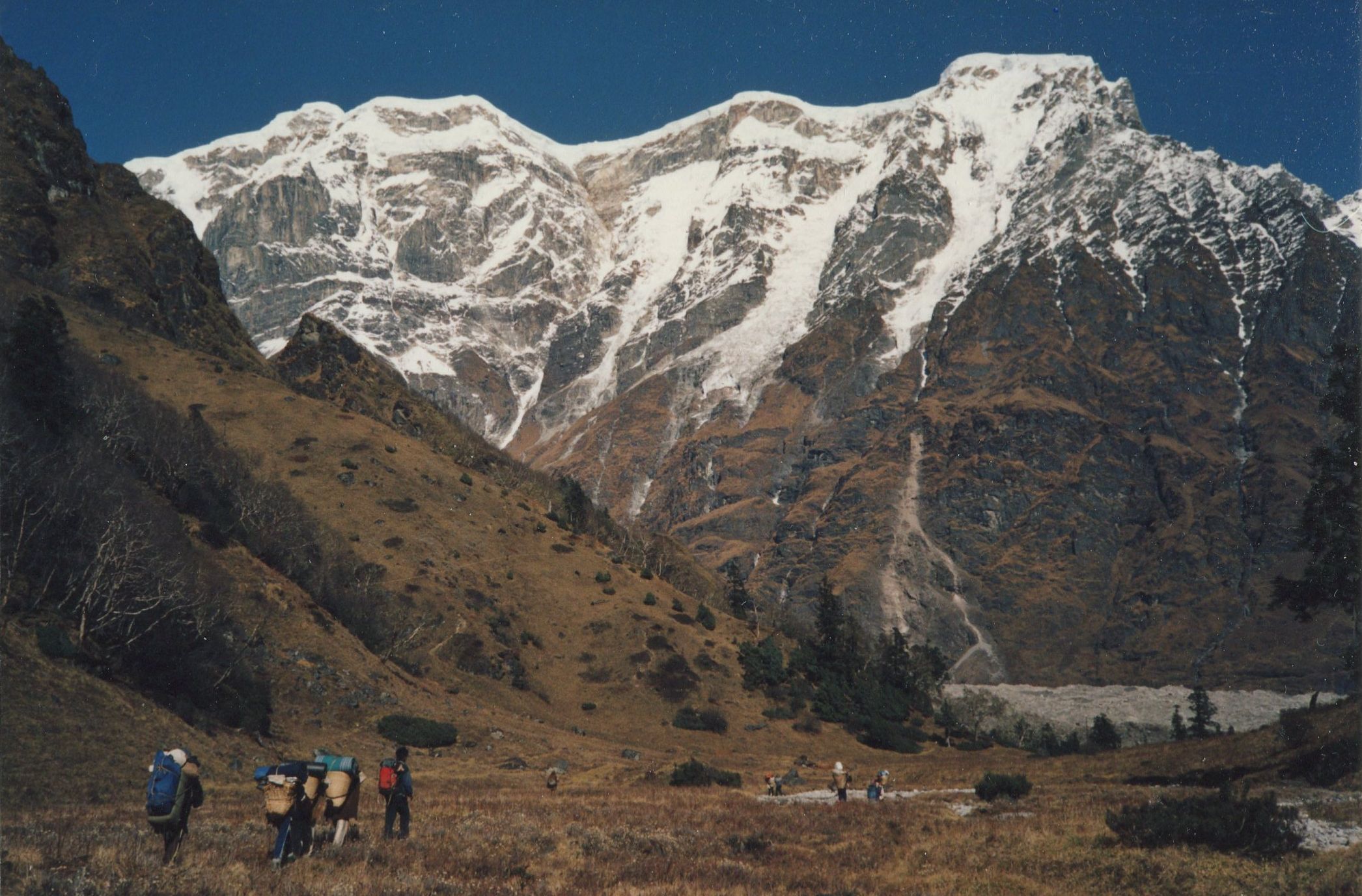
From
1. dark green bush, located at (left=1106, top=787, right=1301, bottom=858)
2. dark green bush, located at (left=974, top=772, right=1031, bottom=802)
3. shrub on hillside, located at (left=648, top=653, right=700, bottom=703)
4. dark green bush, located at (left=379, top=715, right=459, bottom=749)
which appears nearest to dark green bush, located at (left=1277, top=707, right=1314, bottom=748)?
dark green bush, located at (left=974, top=772, right=1031, bottom=802)

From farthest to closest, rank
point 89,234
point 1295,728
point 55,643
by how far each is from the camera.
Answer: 1. point 89,234
2. point 55,643
3. point 1295,728

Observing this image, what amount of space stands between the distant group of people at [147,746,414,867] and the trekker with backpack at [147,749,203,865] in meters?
0.01

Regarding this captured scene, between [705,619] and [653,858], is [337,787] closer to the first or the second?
[653,858]

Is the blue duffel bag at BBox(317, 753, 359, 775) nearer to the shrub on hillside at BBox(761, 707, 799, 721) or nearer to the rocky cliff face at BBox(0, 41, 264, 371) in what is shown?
the shrub on hillside at BBox(761, 707, 799, 721)

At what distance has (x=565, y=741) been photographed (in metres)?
62.8

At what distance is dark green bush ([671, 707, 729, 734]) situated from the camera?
268ft

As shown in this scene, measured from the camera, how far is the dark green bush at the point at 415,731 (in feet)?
169

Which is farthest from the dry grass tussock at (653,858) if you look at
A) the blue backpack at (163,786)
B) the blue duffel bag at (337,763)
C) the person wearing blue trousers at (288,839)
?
the blue duffel bag at (337,763)

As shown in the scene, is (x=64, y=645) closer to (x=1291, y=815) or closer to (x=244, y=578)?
(x=244, y=578)

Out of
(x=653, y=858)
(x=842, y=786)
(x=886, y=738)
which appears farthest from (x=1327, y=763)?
(x=886, y=738)

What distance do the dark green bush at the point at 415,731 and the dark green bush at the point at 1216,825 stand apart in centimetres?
4019

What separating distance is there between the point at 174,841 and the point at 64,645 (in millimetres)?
26100

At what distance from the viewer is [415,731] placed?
52062mm

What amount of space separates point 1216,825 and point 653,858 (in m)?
11.4
